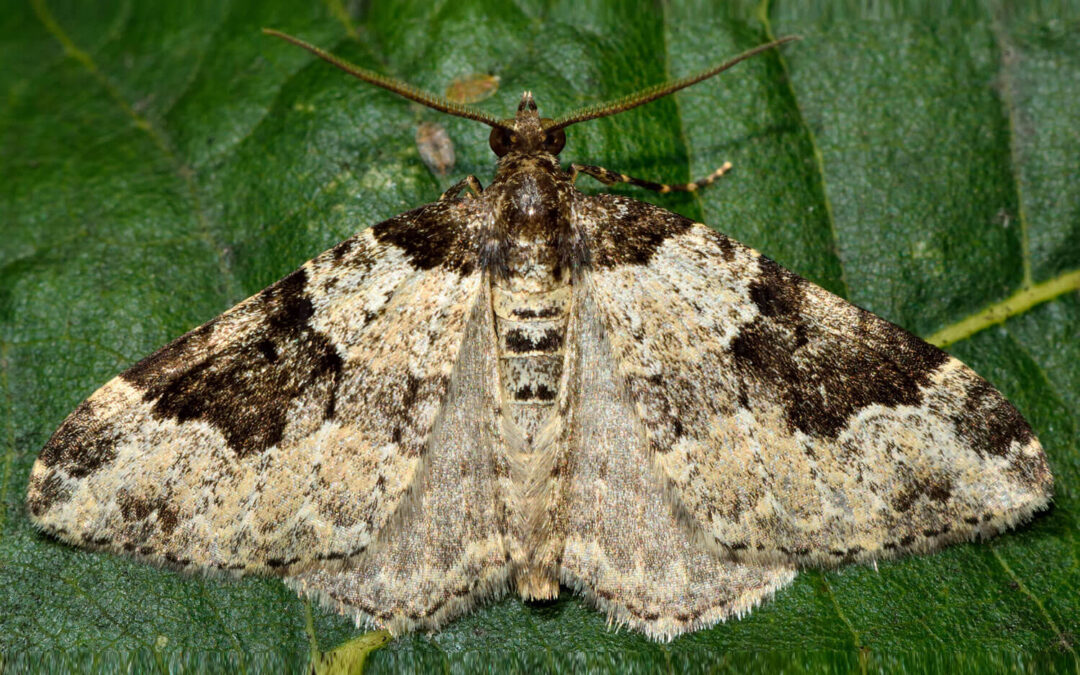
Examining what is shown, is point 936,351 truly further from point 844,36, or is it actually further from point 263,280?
point 263,280

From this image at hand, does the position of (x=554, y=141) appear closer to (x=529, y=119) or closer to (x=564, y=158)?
(x=529, y=119)

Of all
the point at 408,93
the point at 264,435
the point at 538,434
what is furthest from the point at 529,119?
the point at 264,435

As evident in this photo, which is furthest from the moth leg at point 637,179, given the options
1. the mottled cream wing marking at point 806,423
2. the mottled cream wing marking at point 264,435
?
the mottled cream wing marking at point 264,435

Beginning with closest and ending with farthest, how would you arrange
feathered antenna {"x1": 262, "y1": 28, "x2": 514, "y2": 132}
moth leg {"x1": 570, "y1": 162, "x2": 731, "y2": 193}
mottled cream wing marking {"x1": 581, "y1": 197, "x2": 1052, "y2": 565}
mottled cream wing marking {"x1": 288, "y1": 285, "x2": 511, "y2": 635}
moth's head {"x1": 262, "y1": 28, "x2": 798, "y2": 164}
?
mottled cream wing marking {"x1": 581, "y1": 197, "x2": 1052, "y2": 565}, mottled cream wing marking {"x1": 288, "y1": 285, "x2": 511, "y2": 635}, feathered antenna {"x1": 262, "y1": 28, "x2": 514, "y2": 132}, moth's head {"x1": 262, "y1": 28, "x2": 798, "y2": 164}, moth leg {"x1": 570, "y1": 162, "x2": 731, "y2": 193}

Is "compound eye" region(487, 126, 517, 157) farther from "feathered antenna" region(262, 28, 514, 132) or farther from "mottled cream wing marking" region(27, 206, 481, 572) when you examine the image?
"mottled cream wing marking" region(27, 206, 481, 572)

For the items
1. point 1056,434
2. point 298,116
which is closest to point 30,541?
point 298,116

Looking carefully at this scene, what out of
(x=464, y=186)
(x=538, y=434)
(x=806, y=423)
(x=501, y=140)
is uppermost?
(x=501, y=140)

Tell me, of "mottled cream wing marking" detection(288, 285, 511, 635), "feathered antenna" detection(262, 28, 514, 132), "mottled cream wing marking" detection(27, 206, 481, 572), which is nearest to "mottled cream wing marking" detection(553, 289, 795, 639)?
"mottled cream wing marking" detection(288, 285, 511, 635)
